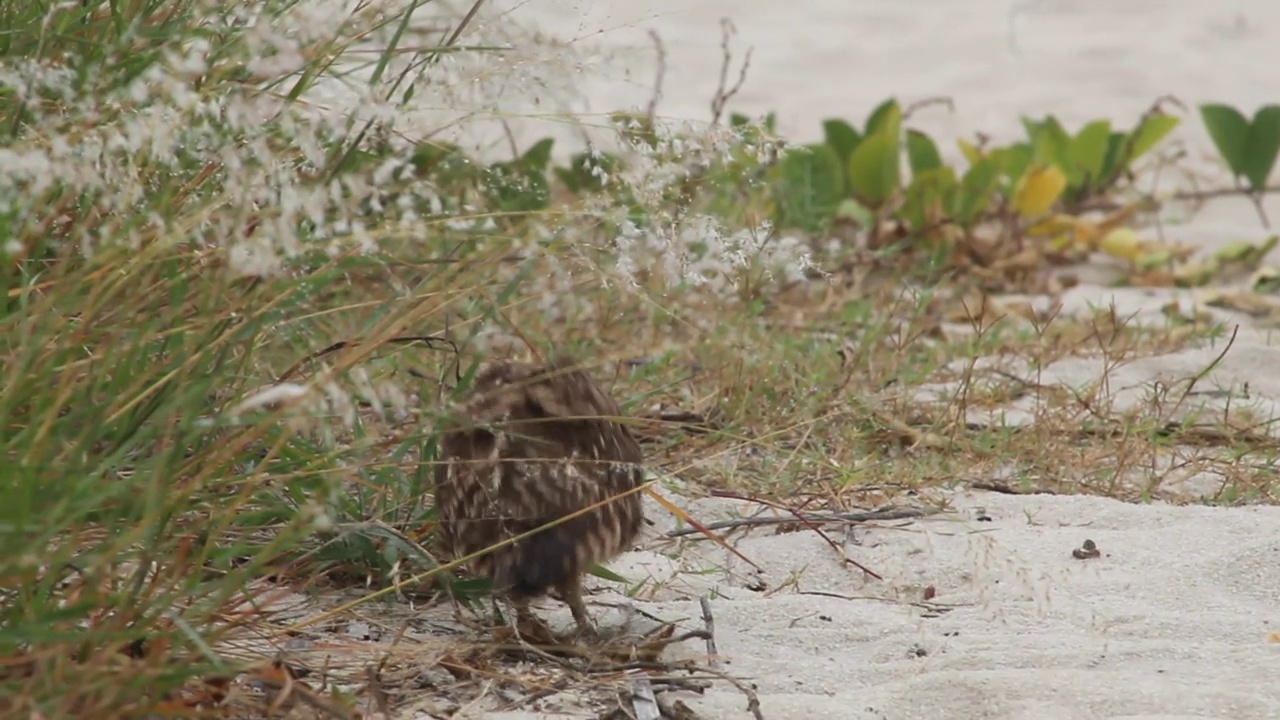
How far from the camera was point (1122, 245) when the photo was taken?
574 centimetres

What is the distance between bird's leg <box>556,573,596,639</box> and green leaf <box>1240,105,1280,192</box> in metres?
4.29

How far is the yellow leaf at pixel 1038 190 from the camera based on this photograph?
5.68 metres

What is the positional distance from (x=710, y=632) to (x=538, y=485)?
0.34 meters

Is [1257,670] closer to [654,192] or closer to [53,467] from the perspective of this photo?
[654,192]

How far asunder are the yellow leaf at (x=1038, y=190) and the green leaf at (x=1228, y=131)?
0.65 m

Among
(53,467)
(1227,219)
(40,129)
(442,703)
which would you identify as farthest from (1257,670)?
(1227,219)

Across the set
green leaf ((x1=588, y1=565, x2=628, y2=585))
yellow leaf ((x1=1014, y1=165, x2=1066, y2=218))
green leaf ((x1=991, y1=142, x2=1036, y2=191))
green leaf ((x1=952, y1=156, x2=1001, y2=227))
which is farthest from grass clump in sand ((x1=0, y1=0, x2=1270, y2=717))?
green leaf ((x1=991, y1=142, x2=1036, y2=191))

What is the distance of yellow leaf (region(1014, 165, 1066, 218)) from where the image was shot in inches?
224

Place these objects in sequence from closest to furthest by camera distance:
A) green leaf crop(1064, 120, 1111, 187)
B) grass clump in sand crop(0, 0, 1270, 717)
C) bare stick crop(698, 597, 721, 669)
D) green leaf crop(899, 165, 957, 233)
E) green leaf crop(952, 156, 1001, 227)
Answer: grass clump in sand crop(0, 0, 1270, 717) < bare stick crop(698, 597, 721, 669) < green leaf crop(899, 165, 957, 233) < green leaf crop(952, 156, 1001, 227) < green leaf crop(1064, 120, 1111, 187)

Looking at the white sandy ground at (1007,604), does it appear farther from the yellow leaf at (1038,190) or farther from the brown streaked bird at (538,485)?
the yellow leaf at (1038,190)

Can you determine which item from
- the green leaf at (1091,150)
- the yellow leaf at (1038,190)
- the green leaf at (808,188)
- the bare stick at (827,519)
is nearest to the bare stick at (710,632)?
the bare stick at (827,519)

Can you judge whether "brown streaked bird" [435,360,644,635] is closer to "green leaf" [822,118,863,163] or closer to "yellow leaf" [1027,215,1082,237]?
"green leaf" [822,118,863,163]

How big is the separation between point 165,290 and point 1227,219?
5035mm

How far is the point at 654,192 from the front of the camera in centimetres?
255
